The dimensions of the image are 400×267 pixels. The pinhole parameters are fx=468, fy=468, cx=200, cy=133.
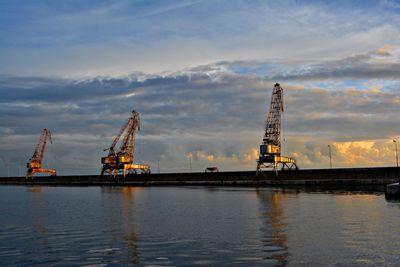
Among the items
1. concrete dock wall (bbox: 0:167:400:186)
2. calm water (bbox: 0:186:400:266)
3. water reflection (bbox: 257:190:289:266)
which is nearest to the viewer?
calm water (bbox: 0:186:400:266)

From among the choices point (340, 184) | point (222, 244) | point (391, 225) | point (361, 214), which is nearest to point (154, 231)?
point (222, 244)

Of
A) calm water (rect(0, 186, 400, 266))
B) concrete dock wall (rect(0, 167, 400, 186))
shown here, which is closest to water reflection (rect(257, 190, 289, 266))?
calm water (rect(0, 186, 400, 266))

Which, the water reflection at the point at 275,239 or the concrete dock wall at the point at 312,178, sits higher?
the concrete dock wall at the point at 312,178

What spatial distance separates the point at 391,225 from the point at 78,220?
107ft

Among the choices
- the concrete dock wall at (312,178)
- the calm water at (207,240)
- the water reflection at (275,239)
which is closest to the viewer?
→ the calm water at (207,240)

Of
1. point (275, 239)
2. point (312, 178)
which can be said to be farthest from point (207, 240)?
point (312, 178)

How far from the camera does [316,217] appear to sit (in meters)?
51.2

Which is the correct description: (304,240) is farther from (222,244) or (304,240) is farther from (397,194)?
(397,194)

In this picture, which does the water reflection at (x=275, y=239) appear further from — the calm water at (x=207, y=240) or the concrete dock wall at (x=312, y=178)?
the concrete dock wall at (x=312, y=178)

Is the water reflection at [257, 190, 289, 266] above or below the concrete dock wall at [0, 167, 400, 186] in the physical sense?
below

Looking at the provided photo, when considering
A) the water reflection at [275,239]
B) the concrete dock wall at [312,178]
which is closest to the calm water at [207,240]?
the water reflection at [275,239]

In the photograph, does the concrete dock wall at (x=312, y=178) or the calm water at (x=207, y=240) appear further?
the concrete dock wall at (x=312, y=178)

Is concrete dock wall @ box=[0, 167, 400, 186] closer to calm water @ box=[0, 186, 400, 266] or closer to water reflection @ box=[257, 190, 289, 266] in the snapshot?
water reflection @ box=[257, 190, 289, 266]

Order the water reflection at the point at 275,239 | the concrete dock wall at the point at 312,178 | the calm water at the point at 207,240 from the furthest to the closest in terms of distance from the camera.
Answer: the concrete dock wall at the point at 312,178 → the water reflection at the point at 275,239 → the calm water at the point at 207,240
